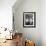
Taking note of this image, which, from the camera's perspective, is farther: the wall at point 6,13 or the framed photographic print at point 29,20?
the framed photographic print at point 29,20

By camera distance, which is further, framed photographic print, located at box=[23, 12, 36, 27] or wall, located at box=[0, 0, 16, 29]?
framed photographic print, located at box=[23, 12, 36, 27]

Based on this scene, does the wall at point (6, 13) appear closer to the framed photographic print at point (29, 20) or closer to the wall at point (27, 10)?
the wall at point (27, 10)

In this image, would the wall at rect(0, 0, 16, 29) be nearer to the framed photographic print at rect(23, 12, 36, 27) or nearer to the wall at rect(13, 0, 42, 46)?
the wall at rect(13, 0, 42, 46)

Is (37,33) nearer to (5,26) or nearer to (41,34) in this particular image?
(41,34)

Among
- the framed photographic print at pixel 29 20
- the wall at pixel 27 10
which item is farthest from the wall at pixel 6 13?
the framed photographic print at pixel 29 20

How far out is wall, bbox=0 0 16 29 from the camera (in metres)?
4.52

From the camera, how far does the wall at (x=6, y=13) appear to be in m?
4.52

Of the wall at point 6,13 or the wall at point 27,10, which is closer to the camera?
the wall at point 6,13

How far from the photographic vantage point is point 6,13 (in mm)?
4566

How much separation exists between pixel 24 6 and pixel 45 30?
153cm

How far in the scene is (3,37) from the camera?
4191 millimetres

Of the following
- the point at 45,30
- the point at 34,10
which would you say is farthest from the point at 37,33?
the point at 34,10

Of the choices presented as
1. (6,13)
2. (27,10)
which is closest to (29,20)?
(27,10)

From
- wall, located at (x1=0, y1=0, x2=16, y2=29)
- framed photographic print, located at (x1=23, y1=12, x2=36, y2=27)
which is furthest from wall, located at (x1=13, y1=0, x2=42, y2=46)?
wall, located at (x1=0, y1=0, x2=16, y2=29)
